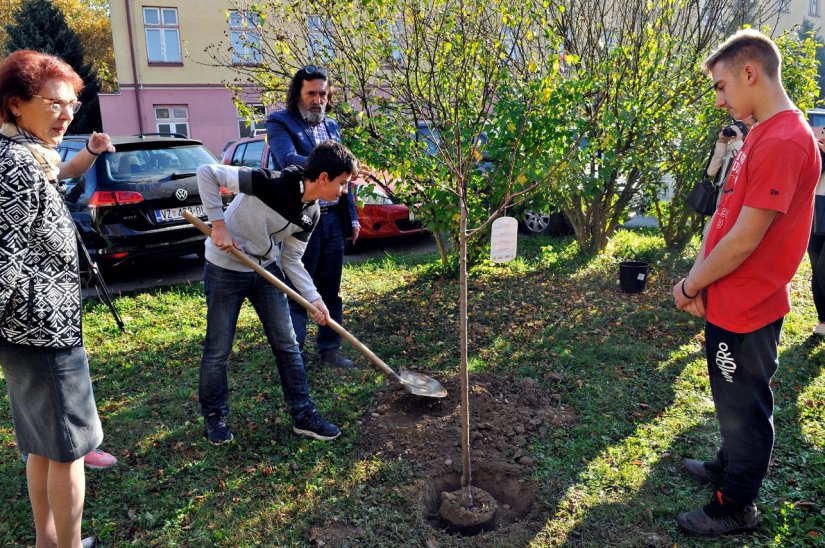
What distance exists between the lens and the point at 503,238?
3.17 metres

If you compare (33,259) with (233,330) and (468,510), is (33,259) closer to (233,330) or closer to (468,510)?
(233,330)

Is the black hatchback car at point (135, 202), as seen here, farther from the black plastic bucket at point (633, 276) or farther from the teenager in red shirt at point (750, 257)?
the teenager in red shirt at point (750, 257)

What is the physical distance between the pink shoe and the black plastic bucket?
454 centimetres

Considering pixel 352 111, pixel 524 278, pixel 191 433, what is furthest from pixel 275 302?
pixel 524 278

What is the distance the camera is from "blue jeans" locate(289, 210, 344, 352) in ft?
13.7

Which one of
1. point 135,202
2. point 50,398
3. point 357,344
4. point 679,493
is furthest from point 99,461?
point 135,202

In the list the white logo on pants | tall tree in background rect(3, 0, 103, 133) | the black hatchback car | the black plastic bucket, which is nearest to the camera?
the white logo on pants

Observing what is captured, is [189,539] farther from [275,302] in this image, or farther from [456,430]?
[456,430]

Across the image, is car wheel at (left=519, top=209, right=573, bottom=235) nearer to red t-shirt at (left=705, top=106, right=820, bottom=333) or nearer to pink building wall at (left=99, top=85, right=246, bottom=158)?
red t-shirt at (left=705, top=106, right=820, bottom=333)

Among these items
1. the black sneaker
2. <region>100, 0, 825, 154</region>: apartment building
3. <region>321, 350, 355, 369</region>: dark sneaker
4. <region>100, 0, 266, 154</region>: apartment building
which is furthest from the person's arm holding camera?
<region>100, 0, 825, 154</region>: apartment building

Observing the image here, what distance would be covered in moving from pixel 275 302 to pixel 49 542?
1.44 meters

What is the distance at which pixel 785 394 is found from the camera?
3.84 m

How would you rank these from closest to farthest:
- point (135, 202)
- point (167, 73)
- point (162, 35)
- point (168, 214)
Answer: point (135, 202), point (168, 214), point (162, 35), point (167, 73)

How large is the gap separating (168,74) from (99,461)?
20842mm
